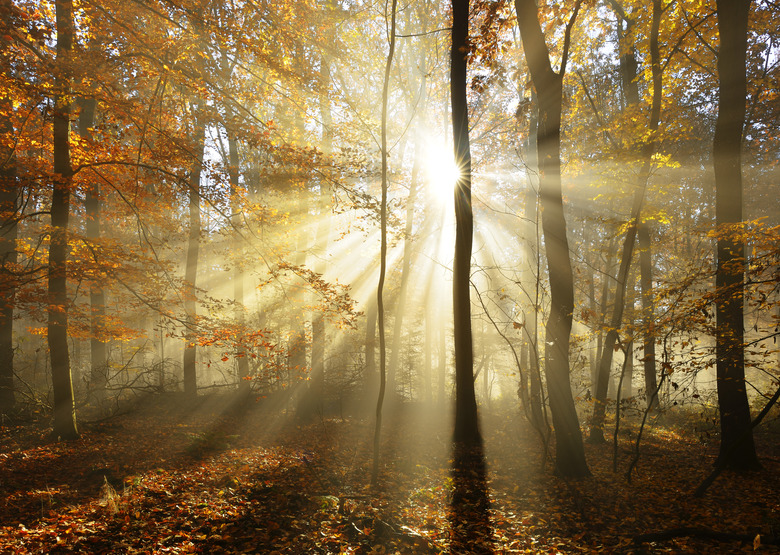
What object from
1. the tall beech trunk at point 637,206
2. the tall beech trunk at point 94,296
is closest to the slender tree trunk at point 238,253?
the tall beech trunk at point 94,296

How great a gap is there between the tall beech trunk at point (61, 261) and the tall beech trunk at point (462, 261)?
7804mm

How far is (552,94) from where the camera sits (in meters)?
7.11

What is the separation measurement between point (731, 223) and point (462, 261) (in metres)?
4.94

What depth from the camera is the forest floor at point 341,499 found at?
15.3 feet

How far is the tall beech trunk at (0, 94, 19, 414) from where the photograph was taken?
7551 mm

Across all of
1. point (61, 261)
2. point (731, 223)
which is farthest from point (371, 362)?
point (731, 223)

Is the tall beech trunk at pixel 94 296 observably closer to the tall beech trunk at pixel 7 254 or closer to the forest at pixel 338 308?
the forest at pixel 338 308

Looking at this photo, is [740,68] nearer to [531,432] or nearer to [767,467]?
[767,467]

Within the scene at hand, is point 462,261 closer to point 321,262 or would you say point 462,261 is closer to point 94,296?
point 321,262

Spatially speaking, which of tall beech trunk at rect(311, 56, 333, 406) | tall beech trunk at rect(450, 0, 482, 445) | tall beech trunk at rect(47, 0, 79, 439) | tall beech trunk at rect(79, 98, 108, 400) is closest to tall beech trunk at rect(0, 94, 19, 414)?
tall beech trunk at rect(47, 0, 79, 439)

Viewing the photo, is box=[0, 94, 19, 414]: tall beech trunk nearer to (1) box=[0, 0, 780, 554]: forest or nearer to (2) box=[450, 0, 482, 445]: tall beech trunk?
(1) box=[0, 0, 780, 554]: forest

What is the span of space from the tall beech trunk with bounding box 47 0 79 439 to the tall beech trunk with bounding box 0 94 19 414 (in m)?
0.68

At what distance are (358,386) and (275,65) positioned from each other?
12.2m

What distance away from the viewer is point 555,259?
7188 millimetres
